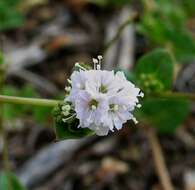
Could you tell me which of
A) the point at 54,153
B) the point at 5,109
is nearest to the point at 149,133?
the point at 54,153

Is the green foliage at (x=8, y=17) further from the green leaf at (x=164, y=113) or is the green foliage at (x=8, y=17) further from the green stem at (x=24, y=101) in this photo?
the green stem at (x=24, y=101)

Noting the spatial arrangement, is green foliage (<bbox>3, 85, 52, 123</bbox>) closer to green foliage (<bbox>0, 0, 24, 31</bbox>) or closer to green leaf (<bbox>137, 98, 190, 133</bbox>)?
green foliage (<bbox>0, 0, 24, 31</bbox>)

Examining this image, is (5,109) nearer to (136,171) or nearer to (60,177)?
(60,177)

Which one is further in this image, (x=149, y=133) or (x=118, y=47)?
(x=118, y=47)

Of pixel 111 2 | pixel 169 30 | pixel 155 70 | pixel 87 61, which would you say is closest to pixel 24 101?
pixel 155 70

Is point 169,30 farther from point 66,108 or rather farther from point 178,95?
point 66,108

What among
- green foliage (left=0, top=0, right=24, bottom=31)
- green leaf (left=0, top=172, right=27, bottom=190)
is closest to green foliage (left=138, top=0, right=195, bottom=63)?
green foliage (left=0, top=0, right=24, bottom=31)
